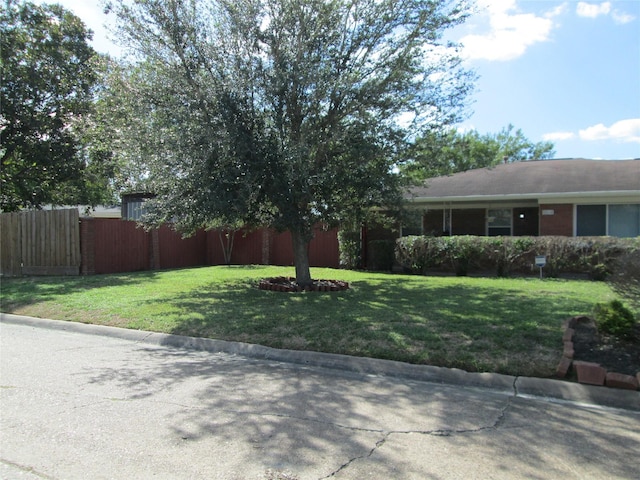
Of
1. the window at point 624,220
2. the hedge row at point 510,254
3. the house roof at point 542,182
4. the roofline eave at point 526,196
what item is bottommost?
the hedge row at point 510,254

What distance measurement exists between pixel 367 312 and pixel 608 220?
456 inches

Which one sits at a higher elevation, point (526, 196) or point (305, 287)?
point (526, 196)

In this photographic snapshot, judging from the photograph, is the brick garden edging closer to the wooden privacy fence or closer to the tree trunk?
the tree trunk

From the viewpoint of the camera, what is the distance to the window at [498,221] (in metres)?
19.0

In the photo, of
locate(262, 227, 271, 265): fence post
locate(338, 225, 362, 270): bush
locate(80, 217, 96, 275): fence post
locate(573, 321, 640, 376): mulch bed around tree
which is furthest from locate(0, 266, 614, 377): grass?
locate(262, 227, 271, 265): fence post

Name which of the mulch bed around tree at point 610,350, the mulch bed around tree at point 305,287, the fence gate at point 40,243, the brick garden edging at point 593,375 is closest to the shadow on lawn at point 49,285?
the fence gate at point 40,243

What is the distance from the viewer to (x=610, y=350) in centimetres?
589

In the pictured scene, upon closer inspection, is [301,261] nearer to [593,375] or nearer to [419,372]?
[419,372]

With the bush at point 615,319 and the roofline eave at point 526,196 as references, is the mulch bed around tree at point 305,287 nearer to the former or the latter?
the roofline eave at point 526,196

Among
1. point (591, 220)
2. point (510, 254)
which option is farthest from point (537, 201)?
point (510, 254)

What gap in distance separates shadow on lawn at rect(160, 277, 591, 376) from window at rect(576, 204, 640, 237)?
22.9 feet

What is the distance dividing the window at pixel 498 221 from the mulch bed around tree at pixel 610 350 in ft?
42.4

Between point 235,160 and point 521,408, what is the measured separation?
272 inches

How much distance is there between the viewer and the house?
52.5 ft
